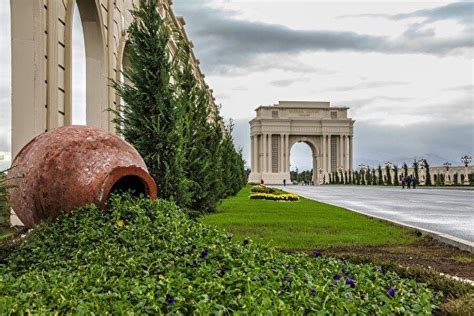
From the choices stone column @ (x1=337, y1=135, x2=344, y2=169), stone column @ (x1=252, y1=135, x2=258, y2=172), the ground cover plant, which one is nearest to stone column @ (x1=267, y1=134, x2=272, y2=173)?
stone column @ (x1=252, y1=135, x2=258, y2=172)

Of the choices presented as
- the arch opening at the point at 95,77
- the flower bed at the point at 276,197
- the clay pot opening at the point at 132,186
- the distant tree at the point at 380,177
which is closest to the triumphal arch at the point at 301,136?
the distant tree at the point at 380,177

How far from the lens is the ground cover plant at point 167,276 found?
13.3 ft

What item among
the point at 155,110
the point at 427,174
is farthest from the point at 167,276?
the point at 427,174

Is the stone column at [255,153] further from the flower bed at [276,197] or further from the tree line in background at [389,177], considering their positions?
the flower bed at [276,197]

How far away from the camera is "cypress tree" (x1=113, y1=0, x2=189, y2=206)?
12.0 metres

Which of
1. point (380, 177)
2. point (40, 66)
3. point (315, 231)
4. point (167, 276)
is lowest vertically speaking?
point (315, 231)

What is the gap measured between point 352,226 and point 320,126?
101058mm

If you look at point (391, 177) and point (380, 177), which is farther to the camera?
point (391, 177)

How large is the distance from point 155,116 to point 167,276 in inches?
293

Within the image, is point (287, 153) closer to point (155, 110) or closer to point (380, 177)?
point (380, 177)

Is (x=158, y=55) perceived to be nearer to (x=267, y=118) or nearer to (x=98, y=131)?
(x=98, y=131)

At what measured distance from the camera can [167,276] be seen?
16.1 feet

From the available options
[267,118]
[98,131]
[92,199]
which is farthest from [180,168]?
[267,118]

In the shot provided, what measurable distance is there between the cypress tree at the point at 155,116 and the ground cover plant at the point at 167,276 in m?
4.04
